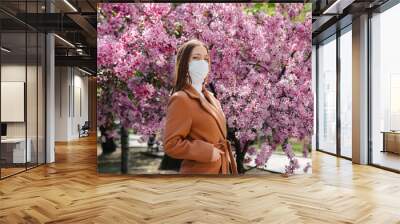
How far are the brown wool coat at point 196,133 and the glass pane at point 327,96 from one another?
4.47 meters

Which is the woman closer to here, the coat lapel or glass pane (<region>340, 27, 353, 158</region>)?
the coat lapel

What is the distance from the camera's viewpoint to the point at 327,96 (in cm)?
989

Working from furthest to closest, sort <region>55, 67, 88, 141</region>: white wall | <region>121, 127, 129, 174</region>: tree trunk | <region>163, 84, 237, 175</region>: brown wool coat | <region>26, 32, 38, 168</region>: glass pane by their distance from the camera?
1. <region>55, 67, 88, 141</region>: white wall
2. <region>26, 32, 38, 168</region>: glass pane
3. <region>121, 127, 129, 174</region>: tree trunk
4. <region>163, 84, 237, 175</region>: brown wool coat

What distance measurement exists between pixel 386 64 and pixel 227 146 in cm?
337

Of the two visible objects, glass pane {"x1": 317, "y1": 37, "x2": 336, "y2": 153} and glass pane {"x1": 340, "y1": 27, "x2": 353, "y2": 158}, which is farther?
glass pane {"x1": 317, "y1": 37, "x2": 336, "y2": 153}

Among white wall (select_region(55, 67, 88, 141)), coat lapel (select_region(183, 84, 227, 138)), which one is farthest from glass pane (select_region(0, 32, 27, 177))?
white wall (select_region(55, 67, 88, 141))

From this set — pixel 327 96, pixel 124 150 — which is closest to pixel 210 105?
pixel 124 150

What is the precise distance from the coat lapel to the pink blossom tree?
0.14 m

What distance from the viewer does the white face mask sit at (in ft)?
19.4

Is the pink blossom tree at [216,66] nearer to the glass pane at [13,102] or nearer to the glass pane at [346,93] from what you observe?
the glass pane at [13,102]

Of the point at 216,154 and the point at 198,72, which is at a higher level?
the point at 198,72

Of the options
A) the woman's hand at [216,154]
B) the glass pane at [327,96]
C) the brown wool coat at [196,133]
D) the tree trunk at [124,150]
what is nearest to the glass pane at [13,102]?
the tree trunk at [124,150]

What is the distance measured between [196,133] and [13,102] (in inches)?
119

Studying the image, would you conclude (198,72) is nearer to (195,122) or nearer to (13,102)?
(195,122)
